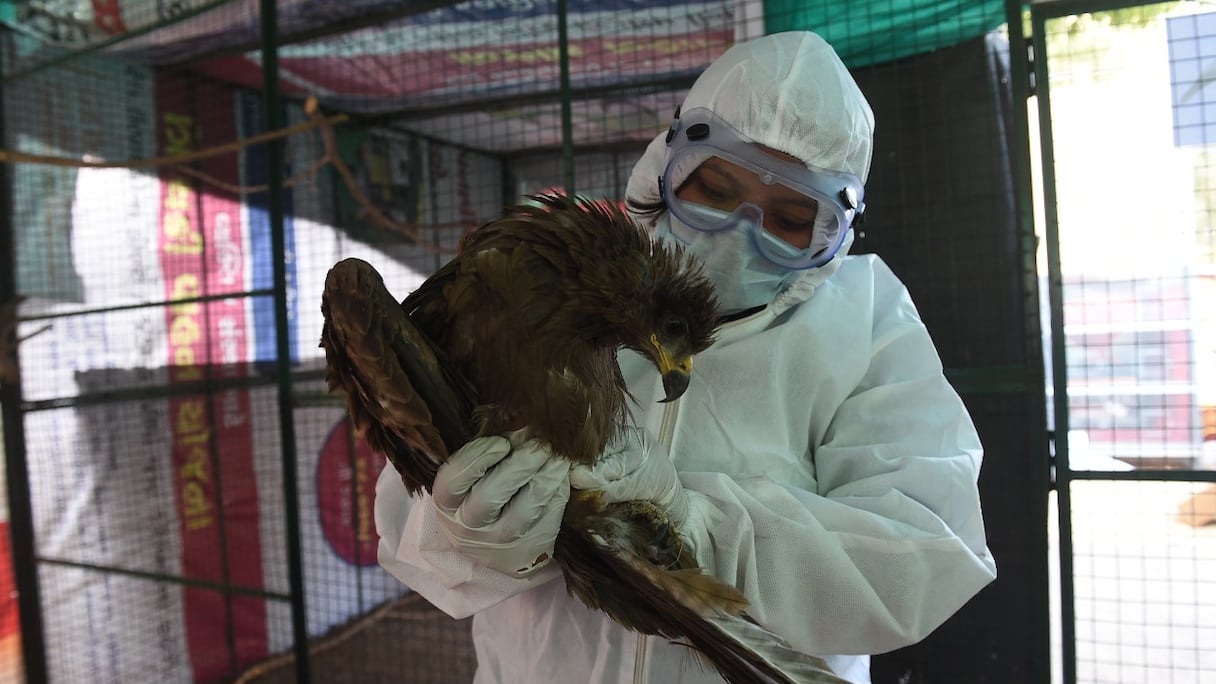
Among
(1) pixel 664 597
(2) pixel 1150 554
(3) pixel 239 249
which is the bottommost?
(2) pixel 1150 554

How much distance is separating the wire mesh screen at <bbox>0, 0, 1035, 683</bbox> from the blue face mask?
72.2 inches

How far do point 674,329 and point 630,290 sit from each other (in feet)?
0.33

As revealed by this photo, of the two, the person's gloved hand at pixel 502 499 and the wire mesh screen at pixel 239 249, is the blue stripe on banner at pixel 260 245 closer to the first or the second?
the wire mesh screen at pixel 239 249

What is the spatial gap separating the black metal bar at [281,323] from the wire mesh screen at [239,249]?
16mm

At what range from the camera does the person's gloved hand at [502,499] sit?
1.04m

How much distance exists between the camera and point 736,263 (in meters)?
1.38

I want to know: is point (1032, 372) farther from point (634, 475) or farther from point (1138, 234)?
point (634, 475)

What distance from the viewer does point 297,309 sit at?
15.1 ft

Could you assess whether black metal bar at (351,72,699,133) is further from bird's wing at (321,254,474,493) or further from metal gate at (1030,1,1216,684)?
bird's wing at (321,254,474,493)

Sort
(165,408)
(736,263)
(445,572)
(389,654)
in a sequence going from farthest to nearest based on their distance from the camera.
Result: (389,654) → (165,408) → (736,263) → (445,572)

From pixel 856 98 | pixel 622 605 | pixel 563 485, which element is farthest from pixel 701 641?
pixel 856 98

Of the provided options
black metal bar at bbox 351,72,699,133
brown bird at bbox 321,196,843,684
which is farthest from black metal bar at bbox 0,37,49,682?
brown bird at bbox 321,196,843,684

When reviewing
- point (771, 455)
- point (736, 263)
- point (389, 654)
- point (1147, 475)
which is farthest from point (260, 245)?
point (1147, 475)

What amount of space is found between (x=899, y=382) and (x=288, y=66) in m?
4.12
